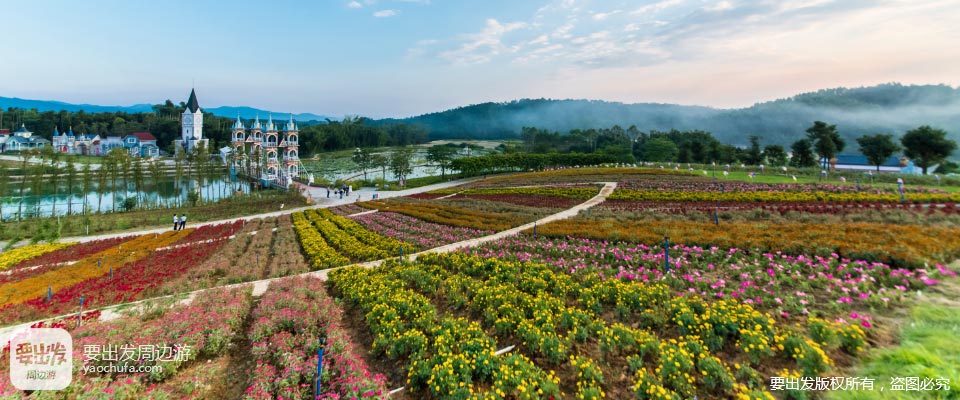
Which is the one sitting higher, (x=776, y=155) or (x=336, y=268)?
(x=776, y=155)

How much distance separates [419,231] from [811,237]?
658 inches

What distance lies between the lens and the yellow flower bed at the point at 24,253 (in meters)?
16.1

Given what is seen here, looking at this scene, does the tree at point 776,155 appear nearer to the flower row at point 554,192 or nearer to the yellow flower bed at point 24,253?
the flower row at point 554,192

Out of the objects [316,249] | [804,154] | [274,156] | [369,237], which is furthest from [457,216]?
[804,154]

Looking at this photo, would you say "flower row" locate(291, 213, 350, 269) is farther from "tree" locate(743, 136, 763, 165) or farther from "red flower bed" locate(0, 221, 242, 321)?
"tree" locate(743, 136, 763, 165)

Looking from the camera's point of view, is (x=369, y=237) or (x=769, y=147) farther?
(x=769, y=147)

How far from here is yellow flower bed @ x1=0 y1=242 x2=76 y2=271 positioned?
16.1 meters

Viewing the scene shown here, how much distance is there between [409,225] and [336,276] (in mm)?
9370

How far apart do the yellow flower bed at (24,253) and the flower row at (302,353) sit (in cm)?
1694

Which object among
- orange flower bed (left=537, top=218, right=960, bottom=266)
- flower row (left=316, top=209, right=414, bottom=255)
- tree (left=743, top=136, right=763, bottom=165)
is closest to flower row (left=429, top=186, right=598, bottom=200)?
orange flower bed (left=537, top=218, right=960, bottom=266)

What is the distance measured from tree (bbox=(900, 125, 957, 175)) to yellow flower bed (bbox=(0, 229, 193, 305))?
6509 cm

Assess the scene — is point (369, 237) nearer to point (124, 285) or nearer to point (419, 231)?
point (419, 231)

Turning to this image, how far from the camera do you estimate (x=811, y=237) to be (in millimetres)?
11305

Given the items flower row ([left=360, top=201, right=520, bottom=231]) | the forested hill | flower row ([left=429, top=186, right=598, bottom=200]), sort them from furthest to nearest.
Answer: the forested hill, flower row ([left=429, top=186, right=598, bottom=200]), flower row ([left=360, top=201, right=520, bottom=231])
